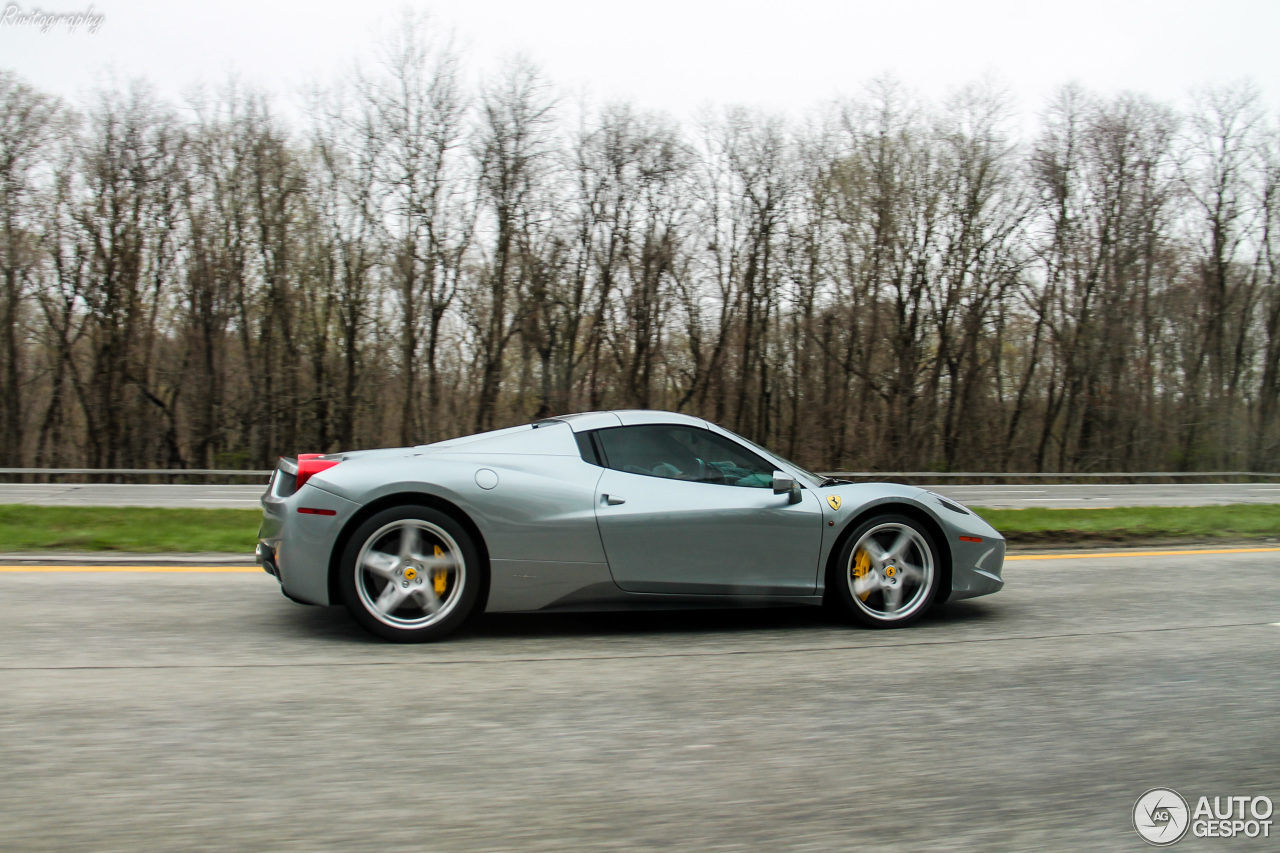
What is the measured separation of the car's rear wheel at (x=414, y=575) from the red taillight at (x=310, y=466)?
1.32ft

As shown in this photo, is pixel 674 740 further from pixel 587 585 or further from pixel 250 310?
pixel 250 310

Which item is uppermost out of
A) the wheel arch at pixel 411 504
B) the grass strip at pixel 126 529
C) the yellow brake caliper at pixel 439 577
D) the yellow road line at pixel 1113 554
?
the wheel arch at pixel 411 504

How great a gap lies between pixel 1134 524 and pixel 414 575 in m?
12.2

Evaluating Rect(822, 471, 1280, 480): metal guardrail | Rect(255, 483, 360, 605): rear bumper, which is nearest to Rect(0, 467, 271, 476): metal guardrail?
Rect(822, 471, 1280, 480): metal guardrail

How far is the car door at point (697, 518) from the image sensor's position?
4.85 m

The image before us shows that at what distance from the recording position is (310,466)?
15.7ft

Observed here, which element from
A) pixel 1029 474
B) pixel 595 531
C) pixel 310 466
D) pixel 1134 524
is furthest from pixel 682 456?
pixel 1029 474

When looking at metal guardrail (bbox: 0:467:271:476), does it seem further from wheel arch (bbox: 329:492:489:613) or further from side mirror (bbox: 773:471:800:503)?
side mirror (bbox: 773:471:800:503)

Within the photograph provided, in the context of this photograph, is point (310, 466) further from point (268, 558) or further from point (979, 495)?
point (979, 495)

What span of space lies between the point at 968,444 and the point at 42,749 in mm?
33034

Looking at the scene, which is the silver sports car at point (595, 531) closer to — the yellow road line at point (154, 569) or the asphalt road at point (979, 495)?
the yellow road line at point (154, 569)

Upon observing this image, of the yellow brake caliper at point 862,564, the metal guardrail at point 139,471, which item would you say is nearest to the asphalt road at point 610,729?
the yellow brake caliper at point 862,564

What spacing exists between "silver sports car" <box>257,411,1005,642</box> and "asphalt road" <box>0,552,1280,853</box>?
0.85ft

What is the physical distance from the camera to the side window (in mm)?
5094
